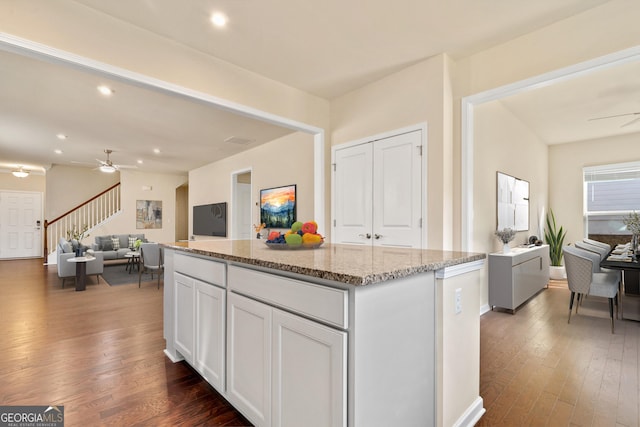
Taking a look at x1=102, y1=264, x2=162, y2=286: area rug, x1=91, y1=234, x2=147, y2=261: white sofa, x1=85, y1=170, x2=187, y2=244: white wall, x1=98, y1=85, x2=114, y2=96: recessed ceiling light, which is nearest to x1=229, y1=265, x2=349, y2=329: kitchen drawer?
x1=98, y1=85, x2=114, y2=96: recessed ceiling light

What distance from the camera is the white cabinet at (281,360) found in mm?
1185

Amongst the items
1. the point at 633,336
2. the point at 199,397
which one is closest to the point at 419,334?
the point at 199,397

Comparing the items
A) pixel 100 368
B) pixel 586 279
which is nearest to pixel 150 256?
pixel 100 368

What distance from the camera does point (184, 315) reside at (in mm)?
2307

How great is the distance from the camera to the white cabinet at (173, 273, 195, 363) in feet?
7.25

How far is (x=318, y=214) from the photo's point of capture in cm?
417

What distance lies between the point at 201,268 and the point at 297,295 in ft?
3.37

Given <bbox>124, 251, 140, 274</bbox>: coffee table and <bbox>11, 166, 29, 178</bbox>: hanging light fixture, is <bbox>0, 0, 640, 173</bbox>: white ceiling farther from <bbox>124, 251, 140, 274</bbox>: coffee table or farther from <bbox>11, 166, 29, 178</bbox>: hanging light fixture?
<bbox>11, 166, 29, 178</bbox>: hanging light fixture

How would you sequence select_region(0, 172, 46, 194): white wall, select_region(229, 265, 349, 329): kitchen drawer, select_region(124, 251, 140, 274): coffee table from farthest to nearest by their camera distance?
select_region(0, 172, 46, 194): white wall < select_region(124, 251, 140, 274): coffee table < select_region(229, 265, 349, 329): kitchen drawer

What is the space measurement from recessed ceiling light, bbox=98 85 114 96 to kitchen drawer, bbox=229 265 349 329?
10.5 feet

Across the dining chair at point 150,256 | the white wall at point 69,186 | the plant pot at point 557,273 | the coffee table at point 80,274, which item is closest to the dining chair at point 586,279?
the plant pot at point 557,273

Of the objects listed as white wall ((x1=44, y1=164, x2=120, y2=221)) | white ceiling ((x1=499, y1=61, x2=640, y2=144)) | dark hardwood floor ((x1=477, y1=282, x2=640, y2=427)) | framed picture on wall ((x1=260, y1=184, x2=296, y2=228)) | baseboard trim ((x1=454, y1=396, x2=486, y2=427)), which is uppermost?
white ceiling ((x1=499, y1=61, x2=640, y2=144))

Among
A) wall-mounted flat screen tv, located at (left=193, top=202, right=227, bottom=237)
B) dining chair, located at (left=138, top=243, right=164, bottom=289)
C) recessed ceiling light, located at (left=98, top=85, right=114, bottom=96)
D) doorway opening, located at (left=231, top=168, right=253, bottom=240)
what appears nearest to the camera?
recessed ceiling light, located at (left=98, top=85, right=114, bottom=96)

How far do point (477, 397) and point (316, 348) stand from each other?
1242mm
